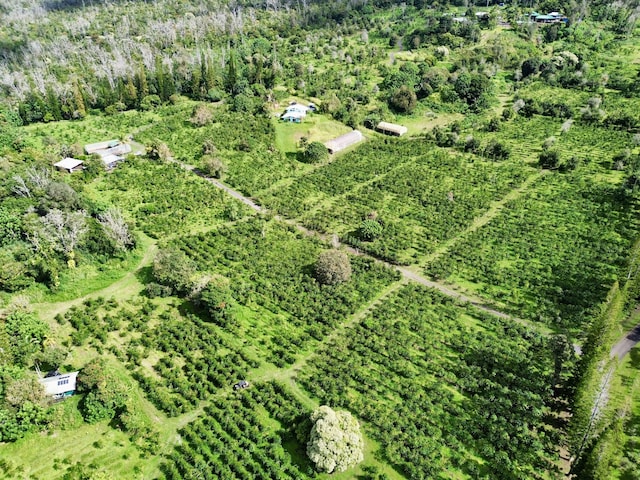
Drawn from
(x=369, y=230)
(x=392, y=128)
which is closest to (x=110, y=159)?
(x=369, y=230)

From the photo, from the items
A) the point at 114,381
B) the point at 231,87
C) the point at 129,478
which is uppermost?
the point at 231,87

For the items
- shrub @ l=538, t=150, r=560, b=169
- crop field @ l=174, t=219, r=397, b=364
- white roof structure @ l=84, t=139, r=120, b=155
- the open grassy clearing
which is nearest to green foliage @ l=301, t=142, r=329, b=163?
the open grassy clearing

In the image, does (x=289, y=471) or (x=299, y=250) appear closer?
(x=289, y=471)

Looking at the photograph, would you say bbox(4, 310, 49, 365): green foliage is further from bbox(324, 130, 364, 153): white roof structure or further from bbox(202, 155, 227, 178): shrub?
bbox(324, 130, 364, 153): white roof structure

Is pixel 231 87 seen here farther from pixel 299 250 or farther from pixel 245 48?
pixel 299 250

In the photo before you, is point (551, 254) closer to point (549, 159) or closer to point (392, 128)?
point (549, 159)

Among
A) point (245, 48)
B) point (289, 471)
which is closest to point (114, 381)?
point (289, 471)

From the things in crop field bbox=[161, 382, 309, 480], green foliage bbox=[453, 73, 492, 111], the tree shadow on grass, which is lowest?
crop field bbox=[161, 382, 309, 480]
